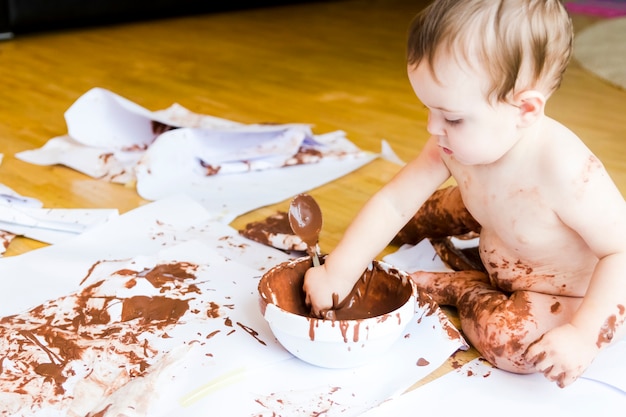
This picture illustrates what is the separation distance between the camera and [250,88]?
205cm

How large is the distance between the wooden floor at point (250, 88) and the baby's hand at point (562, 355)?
121 mm

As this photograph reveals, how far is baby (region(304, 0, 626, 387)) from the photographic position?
0.75 metres

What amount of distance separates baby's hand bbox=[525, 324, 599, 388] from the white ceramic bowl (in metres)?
0.13

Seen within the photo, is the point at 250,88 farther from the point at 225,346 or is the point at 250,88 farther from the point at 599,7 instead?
the point at 599,7

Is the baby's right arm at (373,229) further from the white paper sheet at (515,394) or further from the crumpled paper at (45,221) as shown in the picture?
the crumpled paper at (45,221)

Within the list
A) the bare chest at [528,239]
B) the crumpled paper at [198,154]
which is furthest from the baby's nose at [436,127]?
the crumpled paper at [198,154]

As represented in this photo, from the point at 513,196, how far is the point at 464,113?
135mm

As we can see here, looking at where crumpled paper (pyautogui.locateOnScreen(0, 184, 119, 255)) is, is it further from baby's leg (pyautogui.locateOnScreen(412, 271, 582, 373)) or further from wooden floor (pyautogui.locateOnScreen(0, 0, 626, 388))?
baby's leg (pyautogui.locateOnScreen(412, 271, 582, 373))

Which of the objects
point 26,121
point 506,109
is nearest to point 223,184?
point 26,121

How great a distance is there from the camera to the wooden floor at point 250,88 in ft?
4.61

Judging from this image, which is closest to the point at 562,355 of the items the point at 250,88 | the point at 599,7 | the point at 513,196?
the point at 513,196

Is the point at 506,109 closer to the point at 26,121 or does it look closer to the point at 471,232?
the point at 471,232

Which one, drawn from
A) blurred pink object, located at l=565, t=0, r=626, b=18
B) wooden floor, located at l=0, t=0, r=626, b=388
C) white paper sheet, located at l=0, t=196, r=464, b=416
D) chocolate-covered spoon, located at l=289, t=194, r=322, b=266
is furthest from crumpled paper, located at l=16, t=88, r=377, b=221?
blurred pink object, located at l=565, t=0, r=626, b=18

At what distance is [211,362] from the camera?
2.78 feet
